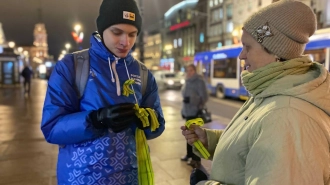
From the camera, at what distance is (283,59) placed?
1330 millimetres

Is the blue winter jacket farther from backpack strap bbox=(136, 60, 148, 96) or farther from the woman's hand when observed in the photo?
the woman's hand

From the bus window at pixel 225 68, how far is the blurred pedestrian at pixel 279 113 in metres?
16.2

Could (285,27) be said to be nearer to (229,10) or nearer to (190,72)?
(190,72)

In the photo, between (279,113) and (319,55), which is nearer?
(279,113)

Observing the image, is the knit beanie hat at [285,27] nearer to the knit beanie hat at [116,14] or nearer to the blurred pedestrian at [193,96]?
the knit beanie hat at [116,14]

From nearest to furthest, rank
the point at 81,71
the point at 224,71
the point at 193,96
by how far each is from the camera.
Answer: the point at 81,71, the point at 193,96, the point at 224,71

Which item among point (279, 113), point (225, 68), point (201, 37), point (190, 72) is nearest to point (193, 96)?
point (190, 72)

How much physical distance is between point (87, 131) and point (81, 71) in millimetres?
379

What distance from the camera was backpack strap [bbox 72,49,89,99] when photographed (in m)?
1.71

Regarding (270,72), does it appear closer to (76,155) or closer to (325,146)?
(325,146)

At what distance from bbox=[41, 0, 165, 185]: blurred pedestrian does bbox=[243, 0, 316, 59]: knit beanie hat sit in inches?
31.5

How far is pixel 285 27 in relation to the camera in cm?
126

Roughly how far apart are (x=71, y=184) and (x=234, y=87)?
1614cm

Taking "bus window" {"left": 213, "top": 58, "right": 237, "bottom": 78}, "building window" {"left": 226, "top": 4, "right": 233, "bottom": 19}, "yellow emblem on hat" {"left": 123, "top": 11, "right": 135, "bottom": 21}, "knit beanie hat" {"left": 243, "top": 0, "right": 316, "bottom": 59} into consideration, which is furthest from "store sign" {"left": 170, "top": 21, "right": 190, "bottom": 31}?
"knit beanie hat" {"left": 243, "top": 0, "right": 316, "bottom": 59}
